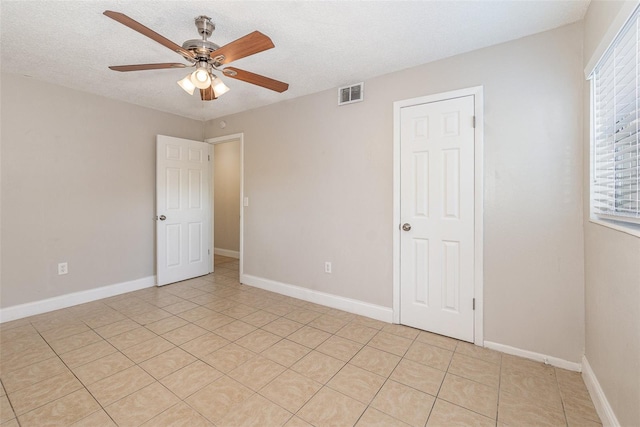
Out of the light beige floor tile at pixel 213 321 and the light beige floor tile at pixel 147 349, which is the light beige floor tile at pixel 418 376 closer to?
the light beige floor tile at pixel 213 321

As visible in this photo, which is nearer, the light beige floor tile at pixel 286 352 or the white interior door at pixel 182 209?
the light beige floor tile at pixel 286 352

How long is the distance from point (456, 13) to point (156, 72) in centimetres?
269

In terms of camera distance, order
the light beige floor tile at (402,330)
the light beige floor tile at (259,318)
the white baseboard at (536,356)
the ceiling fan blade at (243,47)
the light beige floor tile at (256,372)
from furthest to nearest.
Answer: the light beige floor tile at (259,318)
the light beige floor tile at (402,330)
the white baseboard at (536,356)
the light beige floor tile at (256,372)
the ceiling fan blade at (243,47)

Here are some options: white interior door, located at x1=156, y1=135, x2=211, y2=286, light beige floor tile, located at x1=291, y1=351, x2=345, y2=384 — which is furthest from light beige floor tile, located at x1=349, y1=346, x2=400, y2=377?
white interior door, located at x1=156, y1=135, x2=211, y2=286

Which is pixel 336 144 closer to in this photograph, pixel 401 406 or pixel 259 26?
pixel 259 26

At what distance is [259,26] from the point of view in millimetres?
2014

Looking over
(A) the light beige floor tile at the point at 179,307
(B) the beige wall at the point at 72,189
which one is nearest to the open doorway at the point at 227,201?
(B) the beige wall at the point at 72,189

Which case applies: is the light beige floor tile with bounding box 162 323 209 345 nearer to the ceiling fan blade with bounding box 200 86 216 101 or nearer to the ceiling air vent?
the ceiling fan blade with bounding box 200 86 216 101

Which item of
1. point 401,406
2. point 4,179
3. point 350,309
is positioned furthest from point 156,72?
point 401,406

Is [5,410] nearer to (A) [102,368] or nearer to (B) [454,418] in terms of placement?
(A) [102,368]

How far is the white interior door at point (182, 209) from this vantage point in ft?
12.7

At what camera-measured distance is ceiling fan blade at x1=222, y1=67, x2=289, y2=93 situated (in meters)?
2.00

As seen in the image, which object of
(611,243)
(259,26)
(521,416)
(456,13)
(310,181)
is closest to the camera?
(611,243)

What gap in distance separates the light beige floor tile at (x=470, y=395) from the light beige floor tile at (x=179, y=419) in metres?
1.43
